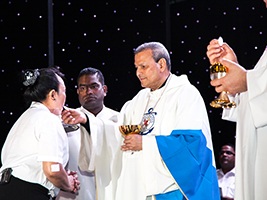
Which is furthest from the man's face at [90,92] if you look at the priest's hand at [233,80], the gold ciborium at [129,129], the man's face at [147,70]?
the priest's hand at [233,80]

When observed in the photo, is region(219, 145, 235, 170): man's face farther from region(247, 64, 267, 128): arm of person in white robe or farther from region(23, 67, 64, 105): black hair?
region(247, 64, 267, 128): arm of person in white robe

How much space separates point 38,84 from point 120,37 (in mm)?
2936

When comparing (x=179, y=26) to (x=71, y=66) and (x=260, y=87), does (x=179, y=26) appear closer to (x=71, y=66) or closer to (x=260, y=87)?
(x=71, y=66)

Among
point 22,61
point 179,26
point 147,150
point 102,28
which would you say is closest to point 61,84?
point 147,150

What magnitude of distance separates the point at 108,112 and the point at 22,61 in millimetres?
1831

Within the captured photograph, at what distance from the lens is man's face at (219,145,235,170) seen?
680 cm

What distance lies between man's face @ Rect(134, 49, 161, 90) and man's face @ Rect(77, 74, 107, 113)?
4.78 ft

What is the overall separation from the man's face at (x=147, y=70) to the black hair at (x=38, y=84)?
897 millimetres

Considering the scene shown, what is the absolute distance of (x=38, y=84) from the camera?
3965 millimetres

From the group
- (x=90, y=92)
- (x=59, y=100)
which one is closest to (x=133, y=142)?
(x=59, y=100)

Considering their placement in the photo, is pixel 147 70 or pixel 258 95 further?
pixel 147 70

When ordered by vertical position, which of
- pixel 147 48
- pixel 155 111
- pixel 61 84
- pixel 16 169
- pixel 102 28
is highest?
pixel 102 28

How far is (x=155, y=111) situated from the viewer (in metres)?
3.88

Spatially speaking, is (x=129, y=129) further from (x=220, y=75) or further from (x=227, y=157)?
(x=227, y=157)
